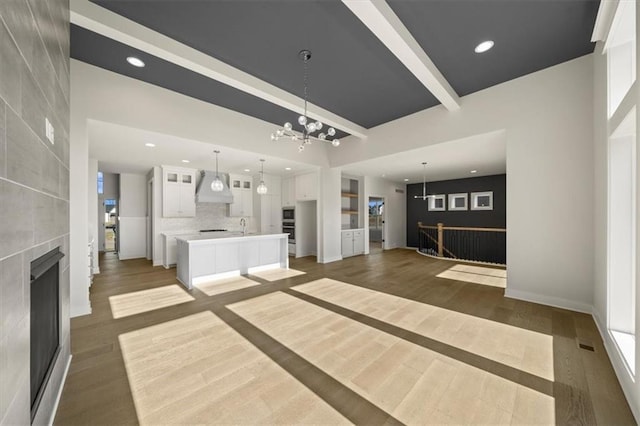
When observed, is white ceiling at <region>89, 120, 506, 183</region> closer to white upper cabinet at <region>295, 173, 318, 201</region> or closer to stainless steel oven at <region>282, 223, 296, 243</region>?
white upper cabinet at <region>295, 173, 318, 201</region>

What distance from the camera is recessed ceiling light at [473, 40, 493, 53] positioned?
2903 mm

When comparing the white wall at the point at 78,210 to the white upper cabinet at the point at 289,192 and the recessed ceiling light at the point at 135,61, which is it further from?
the white upper cabinet at the point at 289,192

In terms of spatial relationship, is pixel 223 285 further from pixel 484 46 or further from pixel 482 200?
pixel 482 200

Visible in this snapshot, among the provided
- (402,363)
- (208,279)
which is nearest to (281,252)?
(208,279)

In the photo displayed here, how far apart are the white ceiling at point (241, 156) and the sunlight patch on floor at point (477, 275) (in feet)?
8.76

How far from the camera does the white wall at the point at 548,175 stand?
3184 millimetres

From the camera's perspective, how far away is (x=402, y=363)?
2.12 metres

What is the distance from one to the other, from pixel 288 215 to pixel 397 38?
244 inches

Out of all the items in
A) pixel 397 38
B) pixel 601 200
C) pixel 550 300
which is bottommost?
pixel 550 300

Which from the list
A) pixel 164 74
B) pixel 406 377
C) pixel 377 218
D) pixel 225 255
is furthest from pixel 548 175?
pixel 377 218

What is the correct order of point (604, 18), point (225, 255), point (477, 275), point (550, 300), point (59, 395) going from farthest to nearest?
point (477, 275) → point (225, 255) → point (550, 300) → point (604, 18) → point (59, 395)

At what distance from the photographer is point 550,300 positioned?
342cm

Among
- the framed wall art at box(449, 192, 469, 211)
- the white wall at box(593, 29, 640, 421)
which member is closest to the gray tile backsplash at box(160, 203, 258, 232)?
the framed wall art at box(449, 192, 469, 211)

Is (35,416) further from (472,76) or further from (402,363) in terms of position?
(472,76)
